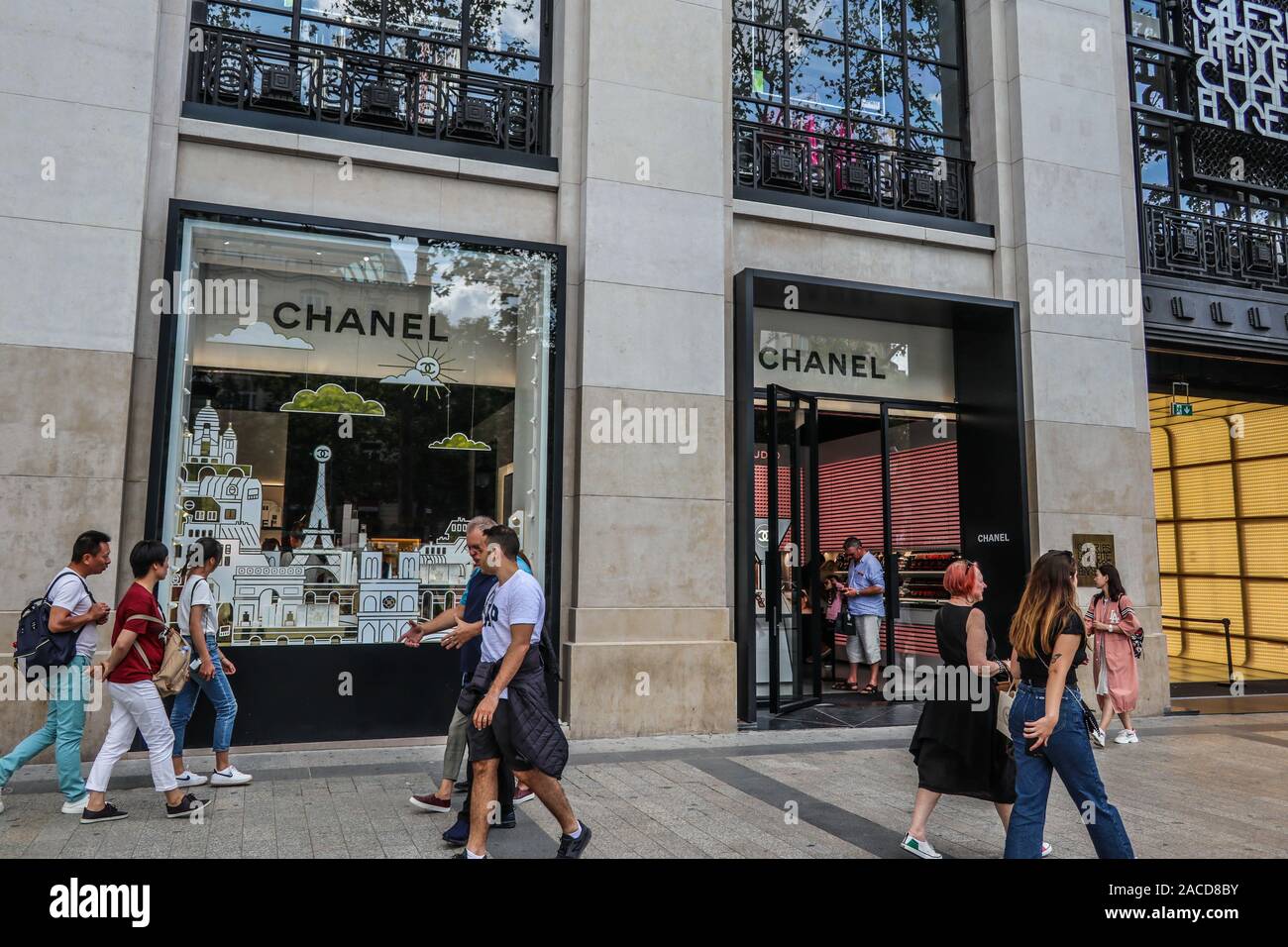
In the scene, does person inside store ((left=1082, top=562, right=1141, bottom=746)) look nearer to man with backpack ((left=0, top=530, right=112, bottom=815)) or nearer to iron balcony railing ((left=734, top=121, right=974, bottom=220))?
iron balcony railing ((left=734, top=121, right=974, bottom=220))

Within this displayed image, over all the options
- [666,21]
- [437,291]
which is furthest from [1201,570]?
[437,291]

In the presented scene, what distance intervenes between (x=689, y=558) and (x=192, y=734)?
15.4ft

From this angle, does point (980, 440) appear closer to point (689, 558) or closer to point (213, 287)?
point (689, 558)

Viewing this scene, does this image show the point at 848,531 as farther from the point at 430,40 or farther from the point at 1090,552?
the point at 430,40

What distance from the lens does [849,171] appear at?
11.0 metres

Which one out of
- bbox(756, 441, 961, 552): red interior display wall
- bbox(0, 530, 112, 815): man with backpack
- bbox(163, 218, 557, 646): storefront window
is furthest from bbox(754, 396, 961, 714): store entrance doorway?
bbox(0, 530, 112, 815): man with backpack

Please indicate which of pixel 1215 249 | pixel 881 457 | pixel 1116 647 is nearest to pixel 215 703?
pixel 881 457

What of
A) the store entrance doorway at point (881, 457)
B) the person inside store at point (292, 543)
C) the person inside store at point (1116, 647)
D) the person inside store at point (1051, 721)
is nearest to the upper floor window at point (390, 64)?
the store entrance doorway at point (881, 457)

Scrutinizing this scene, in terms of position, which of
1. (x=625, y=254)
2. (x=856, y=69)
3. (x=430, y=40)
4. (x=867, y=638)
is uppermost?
(x=856, y=69)

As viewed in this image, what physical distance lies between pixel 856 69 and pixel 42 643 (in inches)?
415

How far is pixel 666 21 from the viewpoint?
9.77 metres

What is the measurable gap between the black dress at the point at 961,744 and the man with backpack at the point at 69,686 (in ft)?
16.8

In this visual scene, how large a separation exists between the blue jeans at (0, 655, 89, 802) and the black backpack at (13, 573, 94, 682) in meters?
0.09
